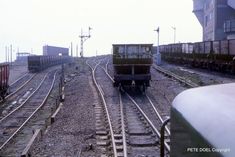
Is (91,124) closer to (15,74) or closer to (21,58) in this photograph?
(15,74)

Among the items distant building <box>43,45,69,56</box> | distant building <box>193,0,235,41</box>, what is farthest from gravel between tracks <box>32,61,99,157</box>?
distant building <box>43,45,69,56</box>

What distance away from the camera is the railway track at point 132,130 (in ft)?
39.3

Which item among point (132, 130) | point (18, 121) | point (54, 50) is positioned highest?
point (54, 50)

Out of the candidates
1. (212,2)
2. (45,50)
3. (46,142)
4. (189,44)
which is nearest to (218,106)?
(46,142)

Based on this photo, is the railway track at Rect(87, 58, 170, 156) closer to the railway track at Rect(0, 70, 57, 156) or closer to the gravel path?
the railway track at Rect(0, 70, 57, 156)

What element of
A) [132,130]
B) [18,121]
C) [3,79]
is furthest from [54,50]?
[132,130]

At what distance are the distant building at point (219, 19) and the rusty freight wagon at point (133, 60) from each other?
3630 centimetres

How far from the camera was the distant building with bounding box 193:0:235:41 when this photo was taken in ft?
201

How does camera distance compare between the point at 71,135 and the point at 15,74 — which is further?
the point at 15,74

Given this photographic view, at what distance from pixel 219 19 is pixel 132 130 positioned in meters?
56.9

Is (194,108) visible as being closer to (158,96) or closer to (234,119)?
(234,119)

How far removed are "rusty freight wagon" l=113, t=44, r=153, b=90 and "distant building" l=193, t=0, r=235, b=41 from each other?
36.3m

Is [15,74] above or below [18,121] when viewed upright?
above

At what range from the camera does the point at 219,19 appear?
68375 mm
